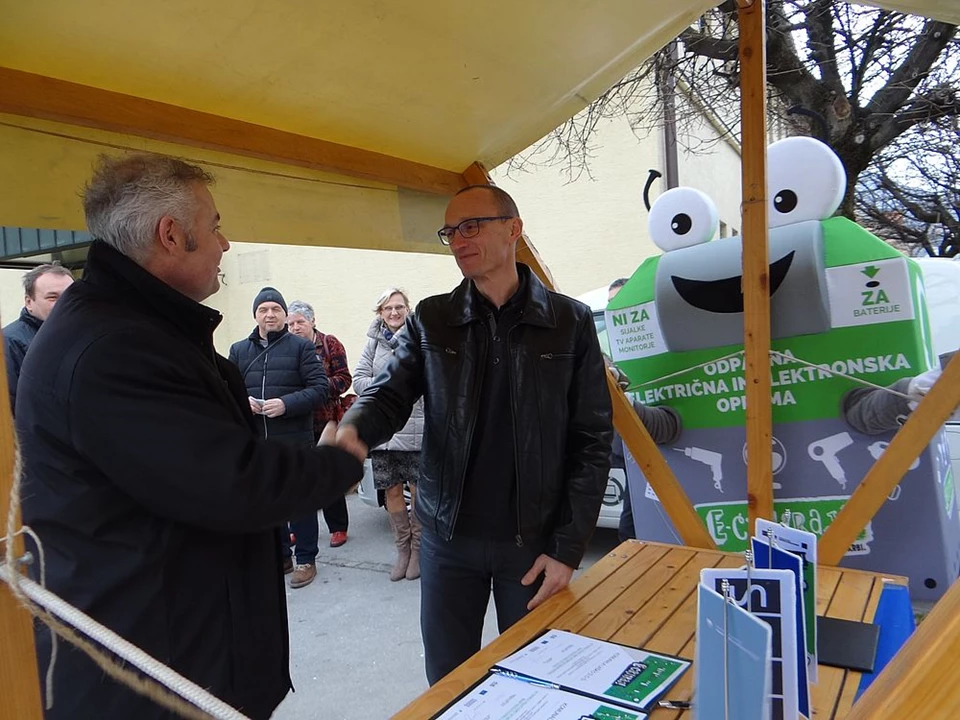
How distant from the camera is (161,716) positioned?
1.21m

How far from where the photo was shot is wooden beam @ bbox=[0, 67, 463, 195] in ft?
5.30

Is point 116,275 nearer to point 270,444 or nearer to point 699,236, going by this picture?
point 270,444

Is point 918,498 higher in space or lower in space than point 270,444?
lower

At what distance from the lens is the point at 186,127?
192 cm

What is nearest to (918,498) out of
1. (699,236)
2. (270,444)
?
(699,236)

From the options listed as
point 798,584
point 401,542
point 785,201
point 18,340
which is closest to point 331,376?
point 401,542

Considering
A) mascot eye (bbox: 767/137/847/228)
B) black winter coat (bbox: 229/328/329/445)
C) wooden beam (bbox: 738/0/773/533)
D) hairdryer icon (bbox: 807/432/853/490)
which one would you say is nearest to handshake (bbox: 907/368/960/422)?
hairdryer icon (bbox: 807/432/853/490)

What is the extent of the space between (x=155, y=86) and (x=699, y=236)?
2441 millimetres

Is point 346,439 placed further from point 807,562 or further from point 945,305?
point 945,305

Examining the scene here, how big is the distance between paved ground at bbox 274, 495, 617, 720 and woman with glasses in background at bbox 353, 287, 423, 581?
0.65 feet

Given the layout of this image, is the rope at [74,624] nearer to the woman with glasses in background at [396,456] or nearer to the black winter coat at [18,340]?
the black winter coat at [18,340]

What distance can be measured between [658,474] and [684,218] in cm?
133

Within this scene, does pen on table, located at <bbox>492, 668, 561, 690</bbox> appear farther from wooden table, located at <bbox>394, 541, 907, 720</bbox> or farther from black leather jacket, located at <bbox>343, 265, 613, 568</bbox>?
black leather jacket, located at <bbox>343, 265, 613, 568</bbox>

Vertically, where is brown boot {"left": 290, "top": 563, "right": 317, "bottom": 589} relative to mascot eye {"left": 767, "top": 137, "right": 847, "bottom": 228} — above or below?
below
